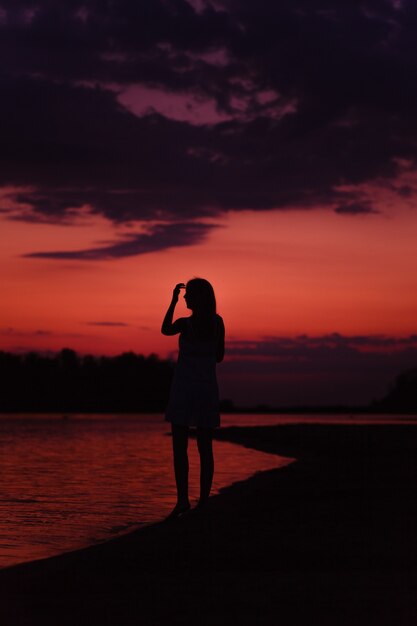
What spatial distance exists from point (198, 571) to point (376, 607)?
1.70m

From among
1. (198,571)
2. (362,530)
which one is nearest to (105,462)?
(362,530)

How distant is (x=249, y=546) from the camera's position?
8.35 meters

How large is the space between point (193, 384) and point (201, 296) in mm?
928

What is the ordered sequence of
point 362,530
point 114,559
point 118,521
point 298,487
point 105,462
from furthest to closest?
point 105,462
point 298,487
point 118,521
point 362,530
point 114,559

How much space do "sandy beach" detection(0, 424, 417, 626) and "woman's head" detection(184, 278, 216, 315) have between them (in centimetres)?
217

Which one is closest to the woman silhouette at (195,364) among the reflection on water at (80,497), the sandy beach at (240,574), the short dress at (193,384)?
the short dress at (193,384)

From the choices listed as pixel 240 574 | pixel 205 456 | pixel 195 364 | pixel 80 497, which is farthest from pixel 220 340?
A: pixel 80 497

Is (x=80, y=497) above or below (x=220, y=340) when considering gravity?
below

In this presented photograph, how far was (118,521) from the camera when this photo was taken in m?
11.1

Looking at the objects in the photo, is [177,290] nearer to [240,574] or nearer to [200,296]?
[200,296]

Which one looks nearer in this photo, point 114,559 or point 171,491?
point 114,559

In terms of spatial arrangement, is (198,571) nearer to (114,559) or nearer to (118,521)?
(114,559)

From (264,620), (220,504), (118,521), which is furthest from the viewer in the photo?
(220,504)

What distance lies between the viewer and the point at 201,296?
9.95m
